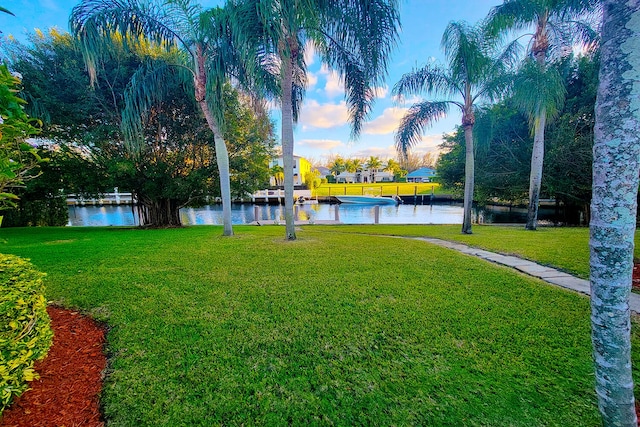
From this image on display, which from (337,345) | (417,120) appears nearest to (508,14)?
(417,120)

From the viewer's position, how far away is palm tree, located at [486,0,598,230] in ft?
23.1

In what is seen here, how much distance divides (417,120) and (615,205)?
766 centimetres

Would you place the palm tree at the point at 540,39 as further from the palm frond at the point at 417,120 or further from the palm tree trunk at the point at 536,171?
the palm frond at the point at 417,120

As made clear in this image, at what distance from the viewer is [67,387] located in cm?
169

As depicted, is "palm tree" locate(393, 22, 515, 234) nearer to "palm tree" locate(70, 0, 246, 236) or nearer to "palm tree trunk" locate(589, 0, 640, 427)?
"palm tree" locate(70, 0, 246, 236)

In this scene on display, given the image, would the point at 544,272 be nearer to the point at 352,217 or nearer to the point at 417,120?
the point at 417,120

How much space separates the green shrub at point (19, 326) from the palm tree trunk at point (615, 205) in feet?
9.41

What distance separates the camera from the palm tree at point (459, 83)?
7.09 metres

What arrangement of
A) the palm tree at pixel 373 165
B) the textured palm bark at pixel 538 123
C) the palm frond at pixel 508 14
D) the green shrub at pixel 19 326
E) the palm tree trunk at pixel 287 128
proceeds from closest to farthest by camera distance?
the green shrub at pixel 19 326 < the palm tree trunk at pixel 287 128 < the palm frond at pixel 508 14 < the textured palm bark at pixel 538 123 < the palm tree at pixel 373 165

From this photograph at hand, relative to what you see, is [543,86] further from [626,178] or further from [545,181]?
[626,178]

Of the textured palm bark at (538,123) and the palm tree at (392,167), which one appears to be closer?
the textured palm bark at (538,123)

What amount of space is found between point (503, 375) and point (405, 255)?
3.05 meters

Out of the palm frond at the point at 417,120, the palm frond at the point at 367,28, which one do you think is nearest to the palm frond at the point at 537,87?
the palm frond at the point at 417,120

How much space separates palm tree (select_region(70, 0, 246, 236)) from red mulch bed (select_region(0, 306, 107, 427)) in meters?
5.12
